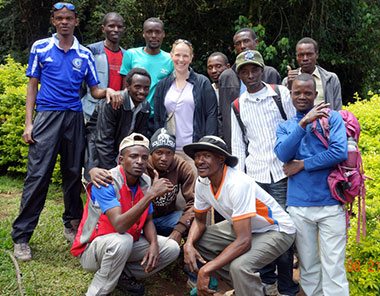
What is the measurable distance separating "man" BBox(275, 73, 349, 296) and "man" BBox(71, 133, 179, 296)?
1.07 m

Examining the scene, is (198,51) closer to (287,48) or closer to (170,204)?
(287,48)

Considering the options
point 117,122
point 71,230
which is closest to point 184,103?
point 117,122

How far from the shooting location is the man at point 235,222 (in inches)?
156

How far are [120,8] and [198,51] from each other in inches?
94.7

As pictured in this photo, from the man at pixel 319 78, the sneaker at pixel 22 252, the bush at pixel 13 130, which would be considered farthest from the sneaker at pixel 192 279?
the bush at pixel 13 130

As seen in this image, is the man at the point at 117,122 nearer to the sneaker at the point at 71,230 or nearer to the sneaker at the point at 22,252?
the sneaker at the point at 71,230

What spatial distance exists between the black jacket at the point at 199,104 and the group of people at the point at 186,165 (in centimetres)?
1

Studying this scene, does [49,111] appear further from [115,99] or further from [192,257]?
[192,257]

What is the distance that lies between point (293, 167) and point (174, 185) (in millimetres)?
1318

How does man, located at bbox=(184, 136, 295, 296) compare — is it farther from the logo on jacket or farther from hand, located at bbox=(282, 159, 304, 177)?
the logo on jacket

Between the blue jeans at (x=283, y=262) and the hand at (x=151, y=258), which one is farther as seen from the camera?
the blue jeans at (x=283, y=262)

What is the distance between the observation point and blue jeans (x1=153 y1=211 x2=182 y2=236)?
5039mm

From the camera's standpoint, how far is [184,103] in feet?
17.4

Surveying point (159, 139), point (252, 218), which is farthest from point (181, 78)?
point (252, 218)
